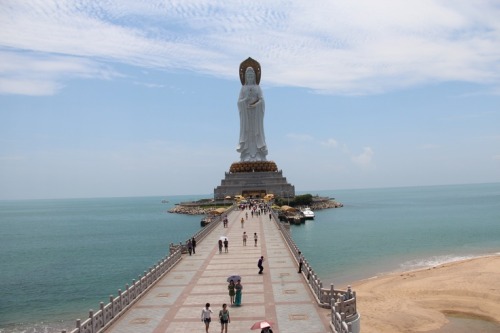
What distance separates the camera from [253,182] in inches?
2840

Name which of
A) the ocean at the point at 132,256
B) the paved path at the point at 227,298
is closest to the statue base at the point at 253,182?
the ocean at the point at 132,256

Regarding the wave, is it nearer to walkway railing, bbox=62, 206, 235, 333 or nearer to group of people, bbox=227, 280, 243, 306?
walkway railing, bbox=62, 206, 235, 333

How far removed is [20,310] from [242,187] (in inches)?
1891

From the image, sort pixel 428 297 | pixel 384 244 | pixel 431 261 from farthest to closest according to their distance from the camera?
pixel 384 244 → pixel 431 261 → pixel 428 297

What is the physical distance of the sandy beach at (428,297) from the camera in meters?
20.9

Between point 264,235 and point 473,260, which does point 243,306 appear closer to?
point 264,235

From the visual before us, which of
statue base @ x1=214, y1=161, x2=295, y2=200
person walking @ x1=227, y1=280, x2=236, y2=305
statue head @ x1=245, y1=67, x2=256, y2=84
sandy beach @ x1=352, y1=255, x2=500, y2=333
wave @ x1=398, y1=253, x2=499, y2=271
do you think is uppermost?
statue head @ x1=245, y1=67, x2=256, y2=84

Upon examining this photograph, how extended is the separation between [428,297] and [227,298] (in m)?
12.2

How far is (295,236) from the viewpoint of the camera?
4619 centimetres

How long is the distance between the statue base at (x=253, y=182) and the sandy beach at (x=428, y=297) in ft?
135

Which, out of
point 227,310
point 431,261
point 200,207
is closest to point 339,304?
point 227,310

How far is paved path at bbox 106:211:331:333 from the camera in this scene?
1361 cm

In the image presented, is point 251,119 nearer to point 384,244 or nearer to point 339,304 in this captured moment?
point 384,244

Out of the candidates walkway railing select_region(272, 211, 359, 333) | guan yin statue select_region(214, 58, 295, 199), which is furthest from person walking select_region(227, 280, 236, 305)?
guan yin statue select_region(214, 58, 295, 199)
